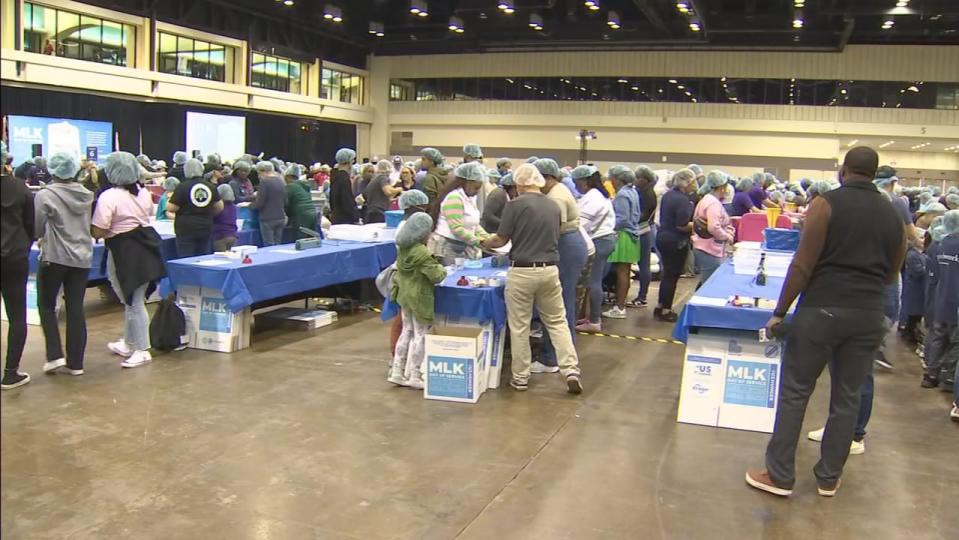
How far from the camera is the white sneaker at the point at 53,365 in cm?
513

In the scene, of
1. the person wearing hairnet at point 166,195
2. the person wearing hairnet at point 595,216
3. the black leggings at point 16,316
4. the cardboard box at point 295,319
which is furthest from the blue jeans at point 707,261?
the person wearing hairnet at point 166,195

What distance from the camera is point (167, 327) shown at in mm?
5711

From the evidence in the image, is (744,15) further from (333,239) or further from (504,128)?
(333,239)

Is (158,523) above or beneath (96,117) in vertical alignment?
beneath

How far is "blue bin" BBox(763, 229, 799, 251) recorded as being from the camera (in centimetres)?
652

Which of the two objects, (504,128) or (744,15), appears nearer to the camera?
(744,15)

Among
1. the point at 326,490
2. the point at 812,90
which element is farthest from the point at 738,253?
the point at 812,90

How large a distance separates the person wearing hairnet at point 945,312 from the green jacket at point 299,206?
581 cm

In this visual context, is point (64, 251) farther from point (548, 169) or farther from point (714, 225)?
point (714, 225)

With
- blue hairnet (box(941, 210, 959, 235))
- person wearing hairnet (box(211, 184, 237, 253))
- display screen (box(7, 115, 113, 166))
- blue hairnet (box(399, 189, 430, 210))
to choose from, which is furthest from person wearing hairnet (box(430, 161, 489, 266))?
display screen (box(7, 115, 113, 166))

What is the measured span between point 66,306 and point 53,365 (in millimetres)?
419

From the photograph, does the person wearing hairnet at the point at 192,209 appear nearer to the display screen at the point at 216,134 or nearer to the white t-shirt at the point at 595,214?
the white t-shirt at the point at 595,214

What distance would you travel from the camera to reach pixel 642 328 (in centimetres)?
734

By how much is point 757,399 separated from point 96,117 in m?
16.6
